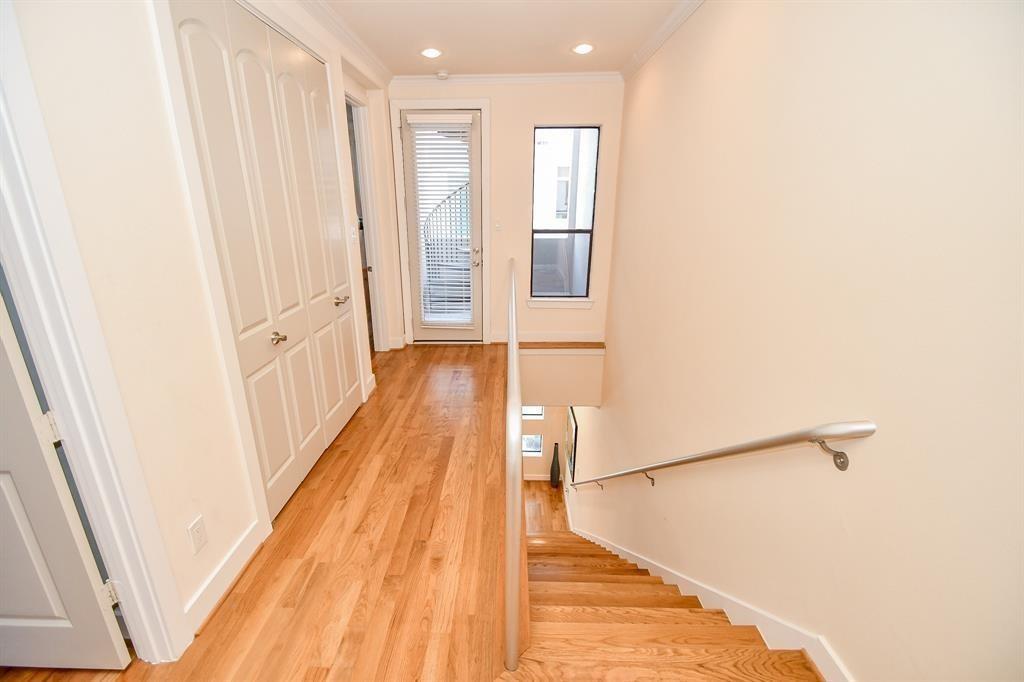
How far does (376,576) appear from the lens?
1.73m

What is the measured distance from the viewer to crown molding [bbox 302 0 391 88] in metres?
2.37

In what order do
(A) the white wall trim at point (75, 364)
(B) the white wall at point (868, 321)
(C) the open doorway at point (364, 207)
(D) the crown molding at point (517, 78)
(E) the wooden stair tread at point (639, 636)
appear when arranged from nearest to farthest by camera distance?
(B) the white wall at point (868, 321) → (A) the white wall trim at point (75, 364) → (E) the wooden stair tread at point (639, 636) → (C) the open doorway at point (364, 207) → (D) the crown molding at point (517, 78)

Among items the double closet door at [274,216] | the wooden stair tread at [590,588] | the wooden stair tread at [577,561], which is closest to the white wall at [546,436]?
the wooden stair tread at [577,561]

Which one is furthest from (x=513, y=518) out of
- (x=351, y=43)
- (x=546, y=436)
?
(x=546, y=436)

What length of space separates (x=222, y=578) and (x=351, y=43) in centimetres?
325

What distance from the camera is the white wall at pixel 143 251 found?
1094 millimetres

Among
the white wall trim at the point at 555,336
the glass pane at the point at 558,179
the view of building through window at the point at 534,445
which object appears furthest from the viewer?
the view of building through window at the point at 534,445

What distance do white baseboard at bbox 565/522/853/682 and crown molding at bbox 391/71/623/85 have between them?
158 inches

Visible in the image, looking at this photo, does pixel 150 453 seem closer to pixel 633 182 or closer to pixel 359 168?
pixel 359 168

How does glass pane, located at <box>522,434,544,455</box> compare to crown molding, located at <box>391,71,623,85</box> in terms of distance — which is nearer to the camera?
crown molding, located at <box>391,71,623,85</box>

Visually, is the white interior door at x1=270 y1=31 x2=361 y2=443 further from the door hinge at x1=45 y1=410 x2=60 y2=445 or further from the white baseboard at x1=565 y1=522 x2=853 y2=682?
the white baseboard at x1=565 y1=522 x2=853 y2=682

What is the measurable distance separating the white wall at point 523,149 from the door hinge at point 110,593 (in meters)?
3.56

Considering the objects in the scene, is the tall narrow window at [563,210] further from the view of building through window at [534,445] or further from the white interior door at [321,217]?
the view of building through window at [534,445]

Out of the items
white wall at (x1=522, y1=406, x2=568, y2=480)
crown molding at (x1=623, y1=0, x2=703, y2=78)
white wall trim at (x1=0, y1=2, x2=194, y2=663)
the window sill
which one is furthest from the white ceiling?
white wall at (x1=522, y1=406, x2=568, y2=480)
